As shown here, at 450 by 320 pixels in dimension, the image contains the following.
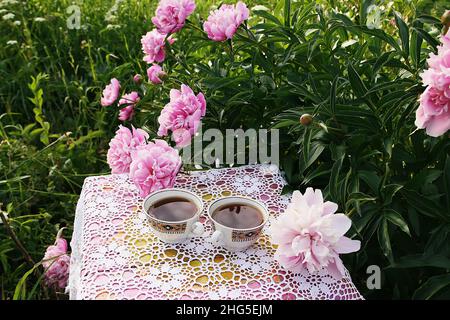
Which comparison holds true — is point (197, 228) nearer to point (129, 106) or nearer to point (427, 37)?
point (427, 37)

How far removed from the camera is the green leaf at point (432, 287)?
3.91 feet

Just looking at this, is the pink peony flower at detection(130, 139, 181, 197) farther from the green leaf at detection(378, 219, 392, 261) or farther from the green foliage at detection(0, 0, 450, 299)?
the green leaf at detection(378, 219, 392, 261)

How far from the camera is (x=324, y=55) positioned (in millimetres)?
1688

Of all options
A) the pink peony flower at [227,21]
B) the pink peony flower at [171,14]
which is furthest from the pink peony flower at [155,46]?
the pink peony flower at [227,21]

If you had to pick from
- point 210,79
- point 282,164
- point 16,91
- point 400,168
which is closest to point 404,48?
point 400,168

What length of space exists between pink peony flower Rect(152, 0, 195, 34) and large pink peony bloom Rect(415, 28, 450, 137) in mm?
868

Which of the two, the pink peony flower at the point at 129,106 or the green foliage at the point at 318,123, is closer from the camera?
the green foliage at the point at 318,123

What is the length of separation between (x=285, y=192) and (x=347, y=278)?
12.4 inches

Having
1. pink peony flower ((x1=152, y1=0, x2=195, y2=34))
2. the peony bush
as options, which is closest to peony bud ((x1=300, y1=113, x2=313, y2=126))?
the peony bush

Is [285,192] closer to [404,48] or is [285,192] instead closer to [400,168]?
[400,168]

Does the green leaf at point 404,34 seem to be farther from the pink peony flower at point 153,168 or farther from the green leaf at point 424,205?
the pink peony flower at point 153,168

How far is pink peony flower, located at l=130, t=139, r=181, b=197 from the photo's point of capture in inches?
52.1

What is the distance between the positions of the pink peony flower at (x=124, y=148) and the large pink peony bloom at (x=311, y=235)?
0.56 meters

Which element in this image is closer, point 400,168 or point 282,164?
point 400,168
